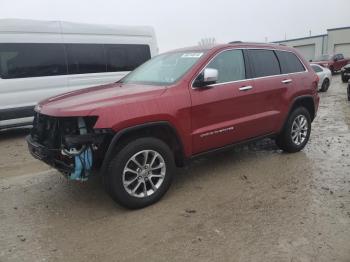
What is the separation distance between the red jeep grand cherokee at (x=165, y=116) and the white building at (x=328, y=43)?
3797 cm

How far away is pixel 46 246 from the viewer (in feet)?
11.1

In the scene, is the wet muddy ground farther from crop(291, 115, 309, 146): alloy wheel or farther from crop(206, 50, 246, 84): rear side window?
crop(206, 50, 246, 84): rear side window

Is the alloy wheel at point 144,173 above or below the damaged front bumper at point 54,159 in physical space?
below

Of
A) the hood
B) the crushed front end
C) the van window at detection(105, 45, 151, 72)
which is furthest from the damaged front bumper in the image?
the van window at detection(105, 45, 151, 72)

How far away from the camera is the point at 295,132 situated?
5992 millimetres

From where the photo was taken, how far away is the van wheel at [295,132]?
5824mm

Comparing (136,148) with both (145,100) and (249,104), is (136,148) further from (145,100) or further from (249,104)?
(249,104)

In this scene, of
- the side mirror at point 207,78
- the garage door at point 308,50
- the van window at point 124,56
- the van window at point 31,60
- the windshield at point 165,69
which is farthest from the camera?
the garage door at point 308,50

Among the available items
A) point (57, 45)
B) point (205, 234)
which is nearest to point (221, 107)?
point (205, 234)

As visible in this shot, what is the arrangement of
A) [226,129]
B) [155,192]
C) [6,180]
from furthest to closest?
[6,180] < [226,129] < [155,192]

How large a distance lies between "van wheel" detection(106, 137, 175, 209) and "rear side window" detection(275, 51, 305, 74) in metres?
2.64

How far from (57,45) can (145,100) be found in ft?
17.7

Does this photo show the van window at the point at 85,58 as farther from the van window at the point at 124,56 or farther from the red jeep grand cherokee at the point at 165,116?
the red jeep grand cherokee at the point at 165,116

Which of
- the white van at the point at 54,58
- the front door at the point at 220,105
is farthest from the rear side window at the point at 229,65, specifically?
the white van at the point at 54,58
